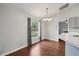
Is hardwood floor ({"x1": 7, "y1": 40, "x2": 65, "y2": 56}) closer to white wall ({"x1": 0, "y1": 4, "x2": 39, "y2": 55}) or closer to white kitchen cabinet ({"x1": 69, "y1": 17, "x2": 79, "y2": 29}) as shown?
white wall ({"x1": 0, "y1": 4, "x2": 39, "y2": 55})

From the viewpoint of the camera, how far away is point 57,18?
6.72m

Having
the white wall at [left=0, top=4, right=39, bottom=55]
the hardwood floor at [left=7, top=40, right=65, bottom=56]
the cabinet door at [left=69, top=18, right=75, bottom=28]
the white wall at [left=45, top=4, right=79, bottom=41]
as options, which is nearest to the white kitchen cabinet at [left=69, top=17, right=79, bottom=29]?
the cabinet door at [left=69, top=18, right=75, bottom=28]

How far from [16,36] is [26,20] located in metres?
1.15

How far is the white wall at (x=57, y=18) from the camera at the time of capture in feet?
16.8

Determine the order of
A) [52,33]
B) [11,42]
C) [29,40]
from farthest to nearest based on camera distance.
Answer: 1. [52,33]
2. [29,40]
3. [11,42]

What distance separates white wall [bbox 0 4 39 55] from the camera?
323 centimetres

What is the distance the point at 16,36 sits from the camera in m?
3.99

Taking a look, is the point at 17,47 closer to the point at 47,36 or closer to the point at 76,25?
the point at 76,25

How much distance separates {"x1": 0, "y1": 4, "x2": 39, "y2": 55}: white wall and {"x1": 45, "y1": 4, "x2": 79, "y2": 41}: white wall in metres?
2.55

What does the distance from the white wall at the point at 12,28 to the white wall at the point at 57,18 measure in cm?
255

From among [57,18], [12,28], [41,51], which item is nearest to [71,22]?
[57,18]

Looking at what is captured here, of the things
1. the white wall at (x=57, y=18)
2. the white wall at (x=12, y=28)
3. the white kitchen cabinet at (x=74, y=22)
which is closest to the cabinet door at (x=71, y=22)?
the white kitchen cabinet at (x=74, y=22)

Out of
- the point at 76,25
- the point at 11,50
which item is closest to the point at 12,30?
the point at 11,50

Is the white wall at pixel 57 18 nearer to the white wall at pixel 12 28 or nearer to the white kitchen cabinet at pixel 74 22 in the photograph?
the white kitchen cabinet at pixel 74 22
